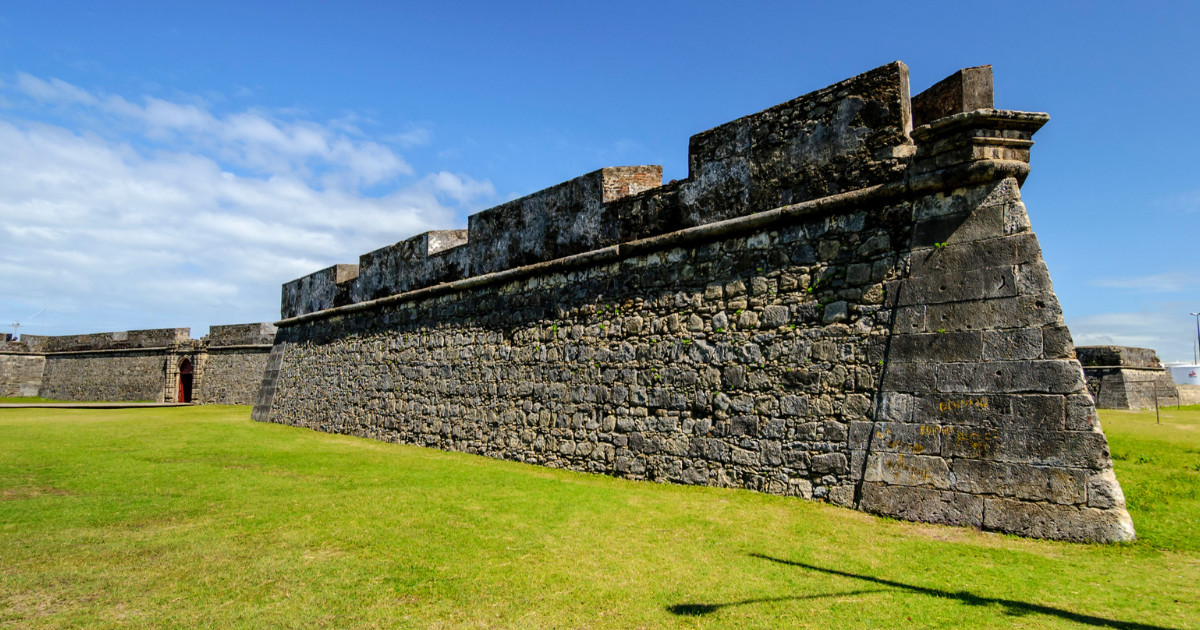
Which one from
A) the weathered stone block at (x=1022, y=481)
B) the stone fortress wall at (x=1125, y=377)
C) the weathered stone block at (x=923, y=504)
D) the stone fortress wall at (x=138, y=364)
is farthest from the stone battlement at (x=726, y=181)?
the stone fortress wall at (x=138, y=364)

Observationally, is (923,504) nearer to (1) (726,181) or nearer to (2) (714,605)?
(2) (714,605)

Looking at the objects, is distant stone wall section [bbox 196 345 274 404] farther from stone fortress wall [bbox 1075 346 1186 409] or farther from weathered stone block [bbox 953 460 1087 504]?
stone fortress wall [bbox 1075 346 1186 409]

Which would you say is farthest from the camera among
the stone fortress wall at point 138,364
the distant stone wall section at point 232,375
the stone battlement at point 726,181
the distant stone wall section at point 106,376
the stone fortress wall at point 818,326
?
the distant stone wall section at point 106,376

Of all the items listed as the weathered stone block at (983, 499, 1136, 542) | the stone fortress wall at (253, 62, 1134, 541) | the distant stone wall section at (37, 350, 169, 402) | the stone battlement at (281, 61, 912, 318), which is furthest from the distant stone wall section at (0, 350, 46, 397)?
the weathered stone block at (983, 499, 1136, 542)

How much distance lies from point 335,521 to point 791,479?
356 cm

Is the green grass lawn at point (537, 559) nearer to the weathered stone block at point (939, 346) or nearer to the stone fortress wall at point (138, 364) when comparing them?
the weathered stone block at point (939, 346)

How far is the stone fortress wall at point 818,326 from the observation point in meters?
4.60

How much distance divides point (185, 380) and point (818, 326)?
2534cm

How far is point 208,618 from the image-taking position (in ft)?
9.69

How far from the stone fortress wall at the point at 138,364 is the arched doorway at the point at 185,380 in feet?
0.34

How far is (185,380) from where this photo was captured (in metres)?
24.5

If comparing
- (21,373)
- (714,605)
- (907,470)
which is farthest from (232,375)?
(714,605)

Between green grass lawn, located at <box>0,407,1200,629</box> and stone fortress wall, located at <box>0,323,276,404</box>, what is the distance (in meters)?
17.8

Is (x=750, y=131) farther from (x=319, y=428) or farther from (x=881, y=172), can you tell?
(x=319, y=428)
